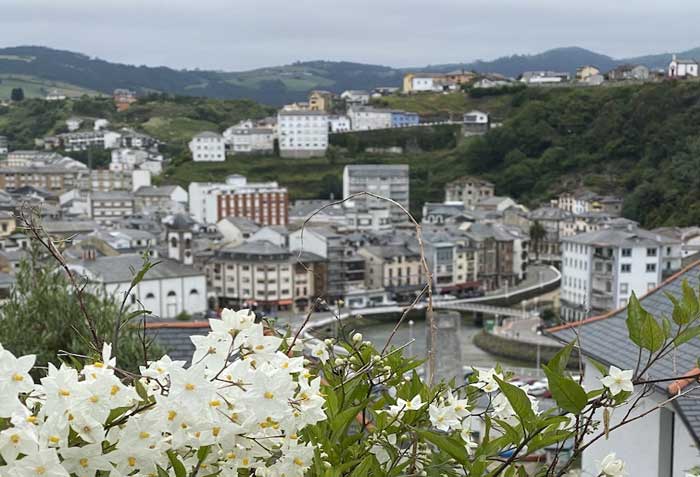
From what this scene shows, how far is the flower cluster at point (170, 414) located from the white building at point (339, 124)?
72.8 metres

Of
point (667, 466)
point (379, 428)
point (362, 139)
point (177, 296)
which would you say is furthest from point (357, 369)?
point (362, 139)

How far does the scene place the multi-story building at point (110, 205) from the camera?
51.0 meters

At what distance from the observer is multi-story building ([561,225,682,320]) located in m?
32.3

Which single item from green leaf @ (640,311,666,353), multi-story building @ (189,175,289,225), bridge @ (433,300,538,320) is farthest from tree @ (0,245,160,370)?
multi-story building @ (189,175,289,225)

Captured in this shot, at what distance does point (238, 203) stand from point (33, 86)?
306 feet

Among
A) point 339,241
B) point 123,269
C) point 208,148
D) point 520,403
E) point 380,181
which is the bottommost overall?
point 339,241

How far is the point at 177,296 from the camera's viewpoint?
102ft

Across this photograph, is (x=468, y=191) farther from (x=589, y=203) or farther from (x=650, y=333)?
(x=650, y=333)

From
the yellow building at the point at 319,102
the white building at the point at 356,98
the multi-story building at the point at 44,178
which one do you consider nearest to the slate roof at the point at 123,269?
the multi-story building at the point at 44,178

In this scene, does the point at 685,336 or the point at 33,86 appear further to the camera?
the point at 33,86

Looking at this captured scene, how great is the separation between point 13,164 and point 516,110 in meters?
41.1

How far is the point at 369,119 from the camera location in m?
74.6

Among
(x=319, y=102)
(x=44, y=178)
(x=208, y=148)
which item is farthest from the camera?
(x=319, y=102)

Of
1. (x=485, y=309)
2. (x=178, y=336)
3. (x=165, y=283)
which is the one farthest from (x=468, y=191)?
(x=178, y=336)
